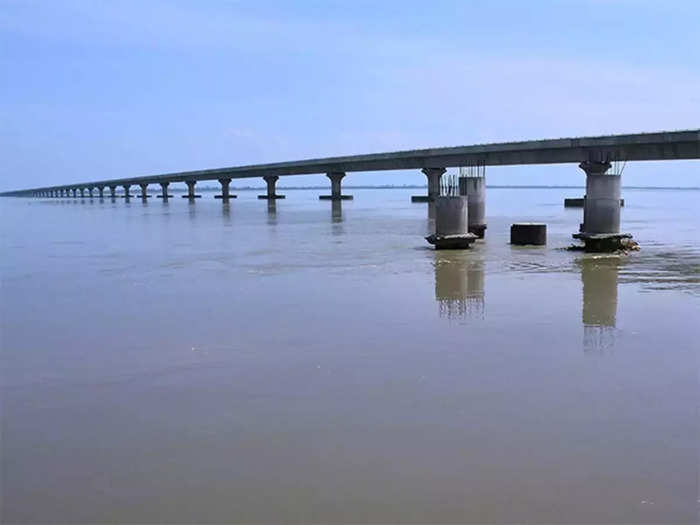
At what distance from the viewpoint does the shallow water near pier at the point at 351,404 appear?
629 cm

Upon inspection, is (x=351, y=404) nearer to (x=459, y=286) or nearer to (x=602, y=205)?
(x=459, y=286)

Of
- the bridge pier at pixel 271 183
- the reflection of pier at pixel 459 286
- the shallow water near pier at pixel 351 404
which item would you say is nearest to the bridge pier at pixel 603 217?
the reflection of pier at pixel 459 286

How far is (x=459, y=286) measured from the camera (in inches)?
780

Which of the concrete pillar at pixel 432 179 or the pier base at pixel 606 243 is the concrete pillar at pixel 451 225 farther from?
the concrete pillar at pixel 432 179

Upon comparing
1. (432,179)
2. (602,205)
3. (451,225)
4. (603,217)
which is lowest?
(451,225)

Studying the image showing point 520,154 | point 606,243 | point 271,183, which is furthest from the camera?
point 271,183

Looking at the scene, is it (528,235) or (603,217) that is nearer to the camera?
(603,217)

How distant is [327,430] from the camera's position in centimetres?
794

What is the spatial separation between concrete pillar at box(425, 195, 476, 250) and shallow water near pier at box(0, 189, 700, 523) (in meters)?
12.4

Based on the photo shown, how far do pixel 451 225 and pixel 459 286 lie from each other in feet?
41.2

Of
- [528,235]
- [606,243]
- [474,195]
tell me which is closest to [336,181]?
[474,195]

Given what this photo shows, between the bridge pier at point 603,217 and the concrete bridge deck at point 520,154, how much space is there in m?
6.07

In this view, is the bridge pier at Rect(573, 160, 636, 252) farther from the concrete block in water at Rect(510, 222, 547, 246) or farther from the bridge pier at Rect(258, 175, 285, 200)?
the bridge pier at Rect(258, 175, 285, 200)

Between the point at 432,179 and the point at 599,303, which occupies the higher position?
the point at 432,179
